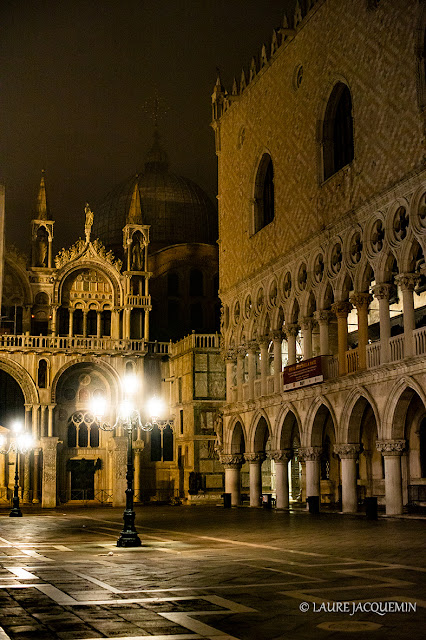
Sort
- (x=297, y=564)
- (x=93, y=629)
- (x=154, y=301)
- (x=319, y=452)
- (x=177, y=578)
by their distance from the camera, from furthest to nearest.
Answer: (x=154, y=301) < (x=319, y=452) < (x=297, y=564) < (x=177, y=578) < (x=93, y=629)

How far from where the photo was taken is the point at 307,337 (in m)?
32.1

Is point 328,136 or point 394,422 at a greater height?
point 328,136

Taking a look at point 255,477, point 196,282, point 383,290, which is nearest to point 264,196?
point 255,477

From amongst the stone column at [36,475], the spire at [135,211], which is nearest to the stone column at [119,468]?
the stone column at [36,475]

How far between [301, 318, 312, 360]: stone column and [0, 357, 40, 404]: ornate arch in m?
17.3

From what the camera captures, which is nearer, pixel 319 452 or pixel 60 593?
pixel 60 593

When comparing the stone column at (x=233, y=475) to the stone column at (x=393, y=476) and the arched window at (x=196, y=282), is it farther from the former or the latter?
the arched window at (x=196, y=282)

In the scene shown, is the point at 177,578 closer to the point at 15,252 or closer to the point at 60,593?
the point at 60,593

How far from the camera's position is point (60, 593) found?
34.9 feet

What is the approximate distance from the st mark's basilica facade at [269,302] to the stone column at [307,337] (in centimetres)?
5

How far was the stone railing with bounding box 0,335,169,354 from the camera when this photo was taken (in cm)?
4472

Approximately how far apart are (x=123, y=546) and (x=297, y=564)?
→ 5.05 m

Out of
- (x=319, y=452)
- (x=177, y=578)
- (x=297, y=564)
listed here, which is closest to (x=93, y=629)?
(x=177, y=578)

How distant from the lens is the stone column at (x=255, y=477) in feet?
119
